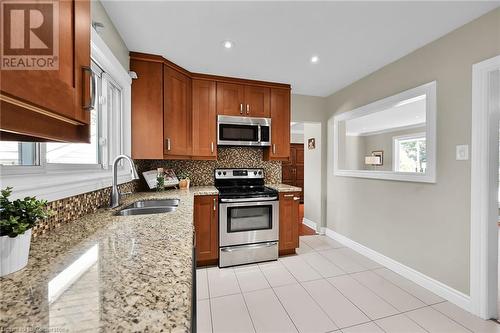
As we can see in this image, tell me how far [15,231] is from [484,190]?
8.88 feet

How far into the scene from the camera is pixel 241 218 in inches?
102

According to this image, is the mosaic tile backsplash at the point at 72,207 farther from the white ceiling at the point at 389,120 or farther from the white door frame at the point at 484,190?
the white ceiling at the point at 389,120

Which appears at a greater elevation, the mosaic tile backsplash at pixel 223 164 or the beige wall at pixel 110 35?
the beige wall at pixel 110 35

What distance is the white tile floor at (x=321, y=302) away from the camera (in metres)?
1.59

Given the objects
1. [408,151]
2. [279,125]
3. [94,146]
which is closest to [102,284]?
[94,146]

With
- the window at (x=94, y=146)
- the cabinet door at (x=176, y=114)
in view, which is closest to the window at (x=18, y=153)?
the window at (x=94, y=146)

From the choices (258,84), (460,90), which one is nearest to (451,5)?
(460,90)

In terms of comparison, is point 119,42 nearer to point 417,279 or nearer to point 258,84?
point 258,84

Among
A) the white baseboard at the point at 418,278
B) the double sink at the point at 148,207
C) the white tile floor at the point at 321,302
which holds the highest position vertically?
the double sink at the point at 148,207

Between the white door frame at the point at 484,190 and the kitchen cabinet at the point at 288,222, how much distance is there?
1643 mm

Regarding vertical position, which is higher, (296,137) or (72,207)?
(296,137)

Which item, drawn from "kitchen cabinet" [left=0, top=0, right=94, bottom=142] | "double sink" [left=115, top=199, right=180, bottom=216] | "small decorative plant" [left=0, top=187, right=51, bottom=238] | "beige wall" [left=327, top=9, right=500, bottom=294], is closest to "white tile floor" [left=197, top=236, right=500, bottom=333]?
"beige wall" [left=327, top=9, right=500, bottom=294]

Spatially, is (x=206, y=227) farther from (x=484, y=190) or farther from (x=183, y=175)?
(x=484, y=190)

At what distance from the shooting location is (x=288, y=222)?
2.80 meters
